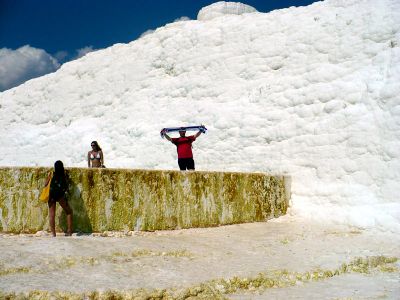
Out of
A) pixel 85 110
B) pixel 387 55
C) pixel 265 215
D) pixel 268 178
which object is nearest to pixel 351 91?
pixel 387 55

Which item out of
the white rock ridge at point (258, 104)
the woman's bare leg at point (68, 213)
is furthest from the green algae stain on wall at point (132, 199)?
the white rock ridge at point (258, 104)

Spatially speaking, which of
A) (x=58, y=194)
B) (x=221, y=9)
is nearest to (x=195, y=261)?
(x=58, y=194)

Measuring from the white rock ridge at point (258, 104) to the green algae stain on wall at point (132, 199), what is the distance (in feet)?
4.61

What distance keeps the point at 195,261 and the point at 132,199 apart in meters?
1.70

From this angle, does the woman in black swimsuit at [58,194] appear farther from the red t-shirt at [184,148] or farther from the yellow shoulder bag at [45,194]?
the red t-shirt at [184,148]

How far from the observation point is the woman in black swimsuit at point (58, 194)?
4.96 metres

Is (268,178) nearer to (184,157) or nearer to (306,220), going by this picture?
(306,220)

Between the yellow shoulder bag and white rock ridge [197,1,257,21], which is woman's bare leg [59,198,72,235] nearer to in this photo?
the yellow shoulder bag

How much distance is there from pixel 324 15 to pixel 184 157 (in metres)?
4.48

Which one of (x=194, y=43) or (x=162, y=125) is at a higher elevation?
(x=194, y=43)

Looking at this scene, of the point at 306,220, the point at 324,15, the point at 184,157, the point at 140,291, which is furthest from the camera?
the point at 324,15

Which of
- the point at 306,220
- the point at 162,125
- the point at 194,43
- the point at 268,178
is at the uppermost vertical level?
the point at 194,43

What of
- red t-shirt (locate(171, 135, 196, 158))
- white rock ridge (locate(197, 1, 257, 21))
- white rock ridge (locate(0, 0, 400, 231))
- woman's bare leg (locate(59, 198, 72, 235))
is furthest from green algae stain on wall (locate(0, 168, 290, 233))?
white rock ridge (locate(197, 1, 257, 21))

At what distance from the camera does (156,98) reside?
34.0 feet
